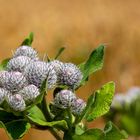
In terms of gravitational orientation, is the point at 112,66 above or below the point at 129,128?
below

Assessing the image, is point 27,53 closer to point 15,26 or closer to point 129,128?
point 129,128

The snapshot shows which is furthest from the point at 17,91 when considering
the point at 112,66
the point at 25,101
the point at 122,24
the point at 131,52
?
the point at 122,24

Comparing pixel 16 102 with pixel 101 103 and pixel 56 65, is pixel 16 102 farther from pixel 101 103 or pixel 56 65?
pixel 101 103

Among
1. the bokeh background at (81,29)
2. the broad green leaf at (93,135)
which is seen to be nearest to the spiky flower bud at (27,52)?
the broad green leaf at (93,135)

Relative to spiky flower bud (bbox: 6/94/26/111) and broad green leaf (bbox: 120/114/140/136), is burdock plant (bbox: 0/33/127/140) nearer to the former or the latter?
spiky flower bud (bbox: 6/94/26/111)

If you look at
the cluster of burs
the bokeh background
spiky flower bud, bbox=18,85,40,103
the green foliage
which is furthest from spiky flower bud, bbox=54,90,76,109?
the bokeh background
